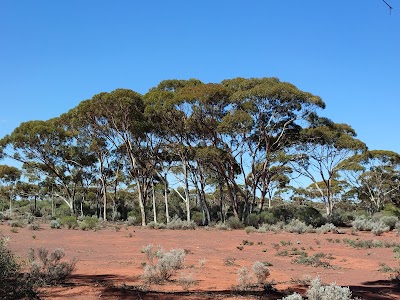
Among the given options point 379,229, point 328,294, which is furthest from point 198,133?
point 328,294

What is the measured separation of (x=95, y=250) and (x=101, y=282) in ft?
26.4

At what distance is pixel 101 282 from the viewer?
9422 mm

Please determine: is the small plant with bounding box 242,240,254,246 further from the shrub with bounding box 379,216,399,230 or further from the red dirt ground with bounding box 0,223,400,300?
the shrub with bounding box 379,216,399,230

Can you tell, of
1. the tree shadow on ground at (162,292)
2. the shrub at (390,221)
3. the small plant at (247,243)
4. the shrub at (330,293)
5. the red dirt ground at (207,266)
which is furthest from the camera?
the shrub at (390,221)

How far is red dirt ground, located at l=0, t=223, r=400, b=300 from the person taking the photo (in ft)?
26.7

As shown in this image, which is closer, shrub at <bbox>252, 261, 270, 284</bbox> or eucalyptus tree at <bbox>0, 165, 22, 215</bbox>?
shrub at <bbox>252, 261, 270, 284</bbox>

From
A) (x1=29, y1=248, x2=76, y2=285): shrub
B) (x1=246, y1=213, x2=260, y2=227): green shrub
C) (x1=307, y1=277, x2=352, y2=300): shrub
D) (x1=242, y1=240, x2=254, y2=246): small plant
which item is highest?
(x1=246, y1=213, x2=260, y2=227): green shrub

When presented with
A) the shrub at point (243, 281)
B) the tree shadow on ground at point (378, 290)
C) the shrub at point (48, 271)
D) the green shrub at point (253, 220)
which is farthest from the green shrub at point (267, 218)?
the shrub at point (48, 271)

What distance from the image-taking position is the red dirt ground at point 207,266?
8141 mm

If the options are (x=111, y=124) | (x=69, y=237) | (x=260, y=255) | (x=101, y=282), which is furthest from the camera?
(x=111, y=124)

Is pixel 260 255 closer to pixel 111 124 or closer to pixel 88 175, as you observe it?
pixel 111 124

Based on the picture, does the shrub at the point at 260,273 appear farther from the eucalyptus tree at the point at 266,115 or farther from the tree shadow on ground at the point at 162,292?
the eucalyptus tree at the point at 266,115

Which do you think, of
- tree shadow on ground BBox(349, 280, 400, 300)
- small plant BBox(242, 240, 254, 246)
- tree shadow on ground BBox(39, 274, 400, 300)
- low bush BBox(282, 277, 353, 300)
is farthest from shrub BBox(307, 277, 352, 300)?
small plant BBox(242, 240, 254, 246)

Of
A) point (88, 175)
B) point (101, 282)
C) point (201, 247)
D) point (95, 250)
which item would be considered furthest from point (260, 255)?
point (88, 175)
